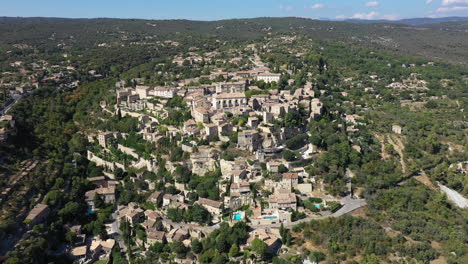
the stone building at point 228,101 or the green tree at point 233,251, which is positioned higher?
the stone building at point 228,101

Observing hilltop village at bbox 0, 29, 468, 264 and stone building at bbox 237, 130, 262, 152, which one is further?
stone building at bbox 237, 130, 262, 152

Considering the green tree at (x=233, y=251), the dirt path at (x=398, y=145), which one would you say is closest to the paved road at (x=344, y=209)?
the green tree at (x=233, y=251)

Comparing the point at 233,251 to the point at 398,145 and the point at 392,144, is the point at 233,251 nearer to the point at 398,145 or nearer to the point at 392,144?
the point at 392,144

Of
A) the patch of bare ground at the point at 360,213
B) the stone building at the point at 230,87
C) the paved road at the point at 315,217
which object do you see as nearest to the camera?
the paved road at the point at 315,217

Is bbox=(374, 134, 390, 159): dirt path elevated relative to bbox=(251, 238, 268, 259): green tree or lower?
elevated

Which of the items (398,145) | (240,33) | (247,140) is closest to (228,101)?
Answer: (247,140)

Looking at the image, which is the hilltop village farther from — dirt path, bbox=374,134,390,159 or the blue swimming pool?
dirt path, bbox=374,134,390,159

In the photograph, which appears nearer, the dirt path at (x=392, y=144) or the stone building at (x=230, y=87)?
the dirt path at (x=392, y=144)

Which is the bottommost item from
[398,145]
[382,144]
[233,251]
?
[233,251]

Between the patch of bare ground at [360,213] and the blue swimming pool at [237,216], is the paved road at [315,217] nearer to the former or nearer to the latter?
the patch of bare ground at [360,213]

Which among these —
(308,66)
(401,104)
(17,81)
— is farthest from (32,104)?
(401,104)

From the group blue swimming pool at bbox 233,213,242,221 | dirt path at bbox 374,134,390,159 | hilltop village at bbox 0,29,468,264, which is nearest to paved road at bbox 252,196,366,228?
hilltop village at bbox 0,29,468,264

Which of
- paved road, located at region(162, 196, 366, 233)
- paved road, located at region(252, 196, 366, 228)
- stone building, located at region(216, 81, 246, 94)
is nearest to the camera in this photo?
paved road, located at region(252, 196, 366, 228)

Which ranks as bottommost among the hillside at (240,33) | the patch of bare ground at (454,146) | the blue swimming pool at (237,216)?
the blue swimming pool at (237,216)
